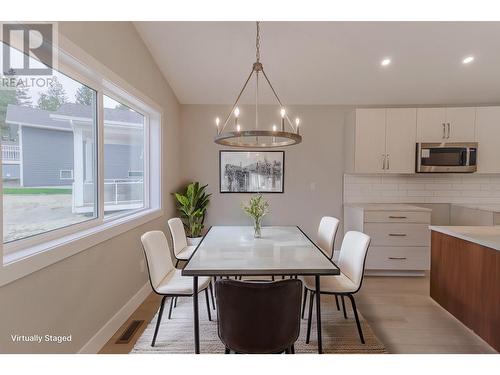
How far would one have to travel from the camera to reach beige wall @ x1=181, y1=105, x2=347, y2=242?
4160 mm

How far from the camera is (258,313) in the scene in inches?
52.6

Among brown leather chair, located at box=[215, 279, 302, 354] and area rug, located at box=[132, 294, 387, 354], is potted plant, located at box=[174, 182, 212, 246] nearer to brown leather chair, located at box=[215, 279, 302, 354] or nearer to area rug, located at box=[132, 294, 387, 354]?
area rug, located at box=[132, 294, 387, 354]

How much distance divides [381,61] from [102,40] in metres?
2.95

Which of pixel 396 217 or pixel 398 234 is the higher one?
pixel 396 217

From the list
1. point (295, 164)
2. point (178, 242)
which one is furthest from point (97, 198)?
point (295, 164)

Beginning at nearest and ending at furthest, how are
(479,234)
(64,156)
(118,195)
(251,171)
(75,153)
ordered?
(64,156), (75,153), (479,234), (118,195), (251,171)

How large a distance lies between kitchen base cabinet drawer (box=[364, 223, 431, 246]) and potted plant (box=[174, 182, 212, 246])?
2.30m

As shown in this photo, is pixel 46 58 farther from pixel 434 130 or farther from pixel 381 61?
pixel 434 130

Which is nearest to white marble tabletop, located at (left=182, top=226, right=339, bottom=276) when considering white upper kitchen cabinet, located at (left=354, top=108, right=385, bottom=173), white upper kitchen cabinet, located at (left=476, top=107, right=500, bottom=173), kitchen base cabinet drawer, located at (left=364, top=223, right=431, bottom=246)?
kitchen base cabinet drawer, located at (left=364, top=223, right=431, bottom=246)

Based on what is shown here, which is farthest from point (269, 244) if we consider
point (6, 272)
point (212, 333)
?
point (6, 272)

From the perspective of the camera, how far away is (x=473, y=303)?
2193mm

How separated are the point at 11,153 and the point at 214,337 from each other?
1.85 metres

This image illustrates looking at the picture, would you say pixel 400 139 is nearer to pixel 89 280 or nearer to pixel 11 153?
pixel 89 280

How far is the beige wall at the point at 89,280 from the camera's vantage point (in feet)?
4.50
